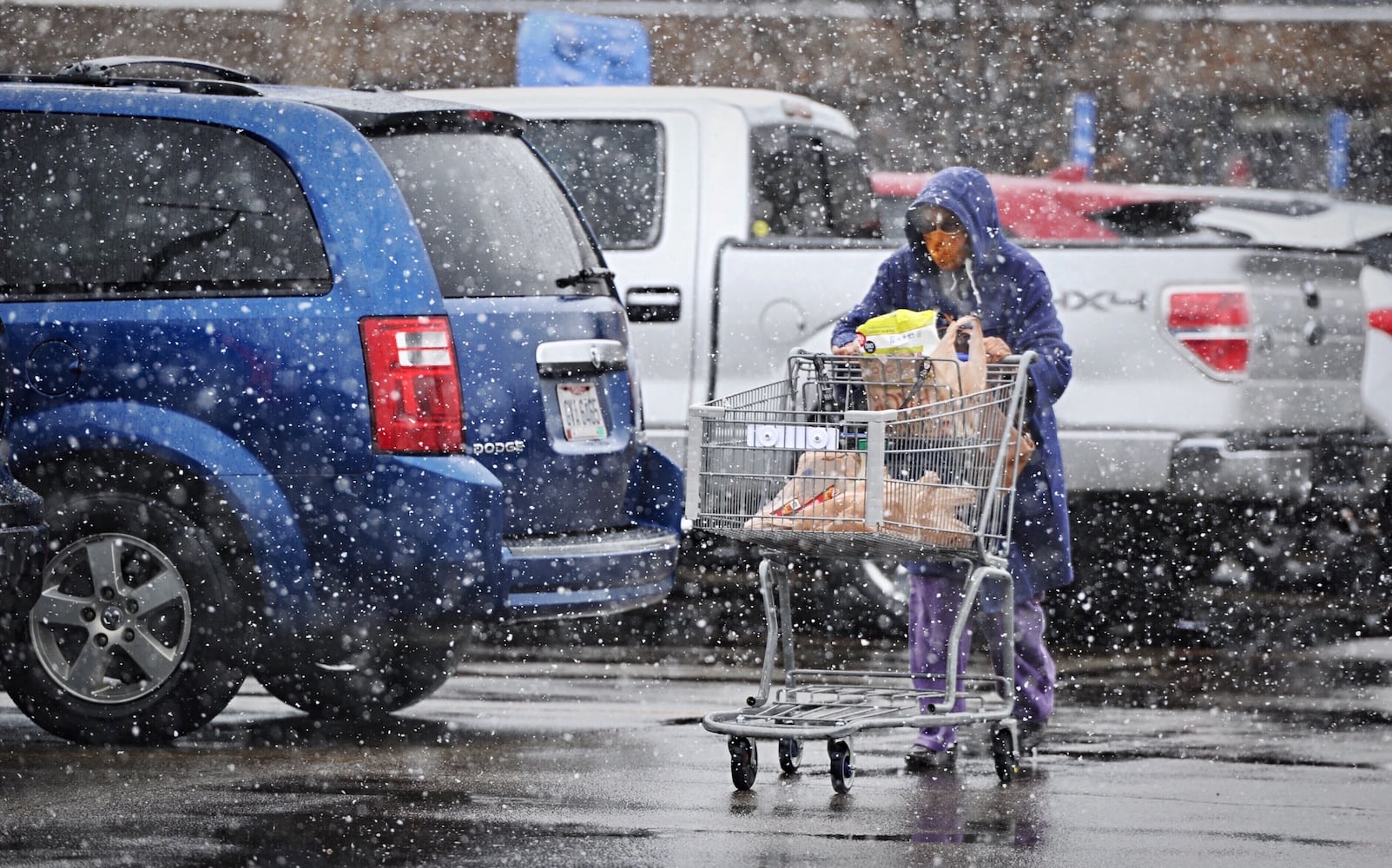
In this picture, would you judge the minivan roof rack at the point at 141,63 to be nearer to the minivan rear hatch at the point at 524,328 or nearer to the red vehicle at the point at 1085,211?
the minivan rear hatch at the point at 524,328

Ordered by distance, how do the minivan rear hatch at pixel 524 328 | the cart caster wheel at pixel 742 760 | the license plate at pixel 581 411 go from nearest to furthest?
1. the cart caster wheel at pixel 742 760
2. the minivan rear hatch at pixel 524 328
3. the license plate at pixel 581 411

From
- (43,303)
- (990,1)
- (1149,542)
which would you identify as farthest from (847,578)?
(990,1)

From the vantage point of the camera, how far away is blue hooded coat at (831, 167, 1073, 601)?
6.62 m

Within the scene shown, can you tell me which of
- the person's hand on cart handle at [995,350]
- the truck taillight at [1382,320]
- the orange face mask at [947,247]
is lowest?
the truck taillight at [1382,320]

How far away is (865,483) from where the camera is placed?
236 inches

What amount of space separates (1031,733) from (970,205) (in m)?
1.55

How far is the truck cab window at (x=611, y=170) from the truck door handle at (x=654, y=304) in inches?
8.1

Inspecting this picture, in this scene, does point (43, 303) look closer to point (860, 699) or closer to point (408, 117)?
point (408, 117)

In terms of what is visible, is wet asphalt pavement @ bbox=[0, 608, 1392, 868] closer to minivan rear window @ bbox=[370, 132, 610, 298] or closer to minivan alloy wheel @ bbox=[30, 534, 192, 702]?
minivan alloy wheel @ bbox=[30, 534, 192, 702]

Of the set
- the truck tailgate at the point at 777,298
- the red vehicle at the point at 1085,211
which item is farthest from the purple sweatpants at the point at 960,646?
the red vehicle at the point at 1085,211

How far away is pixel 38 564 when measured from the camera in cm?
615

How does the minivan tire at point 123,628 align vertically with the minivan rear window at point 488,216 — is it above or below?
below

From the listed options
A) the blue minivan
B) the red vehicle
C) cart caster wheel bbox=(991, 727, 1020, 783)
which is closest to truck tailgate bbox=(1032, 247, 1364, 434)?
the red vehicle

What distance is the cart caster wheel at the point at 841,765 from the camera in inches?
239
